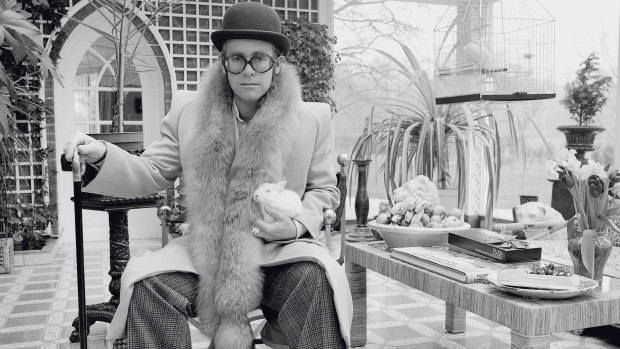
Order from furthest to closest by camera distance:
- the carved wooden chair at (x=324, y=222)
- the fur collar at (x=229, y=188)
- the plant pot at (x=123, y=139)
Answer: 1. the plant pot at (x=123, y=139)
2. the carved wooden chair at (x=324, y=222)
3. the fur collar at (x=229, y=188)

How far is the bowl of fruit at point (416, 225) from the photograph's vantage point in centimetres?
222

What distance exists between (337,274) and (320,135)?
Answer: 529mm

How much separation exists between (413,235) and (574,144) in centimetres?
289

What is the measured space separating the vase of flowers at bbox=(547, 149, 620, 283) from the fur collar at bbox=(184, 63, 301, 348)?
897mm

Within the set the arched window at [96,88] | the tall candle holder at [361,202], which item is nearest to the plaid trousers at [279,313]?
the tall candle holder at [361,202]

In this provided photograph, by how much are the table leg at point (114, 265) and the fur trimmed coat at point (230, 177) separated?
0.83 meters

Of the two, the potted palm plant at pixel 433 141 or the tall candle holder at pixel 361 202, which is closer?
the potted palm plant at pixel 433 141

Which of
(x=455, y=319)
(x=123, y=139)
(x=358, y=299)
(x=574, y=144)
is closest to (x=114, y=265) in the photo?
(x=123, y=139)

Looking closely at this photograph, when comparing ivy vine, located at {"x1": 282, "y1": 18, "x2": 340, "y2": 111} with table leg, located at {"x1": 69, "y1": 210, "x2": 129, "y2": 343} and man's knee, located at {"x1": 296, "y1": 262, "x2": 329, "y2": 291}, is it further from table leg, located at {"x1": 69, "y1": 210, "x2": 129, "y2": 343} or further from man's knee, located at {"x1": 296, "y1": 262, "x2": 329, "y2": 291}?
man's knee, located at {"x1": 296, "y1": 262, "x2": 329, "y2": 291}

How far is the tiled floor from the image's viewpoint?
8.61 ft

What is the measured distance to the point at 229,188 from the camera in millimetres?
1718

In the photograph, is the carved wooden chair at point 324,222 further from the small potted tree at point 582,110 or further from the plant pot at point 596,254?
the small potted tree at point 582,110

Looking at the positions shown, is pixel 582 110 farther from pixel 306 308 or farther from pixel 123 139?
pixel 306 308

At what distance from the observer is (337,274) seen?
1.59 meters
